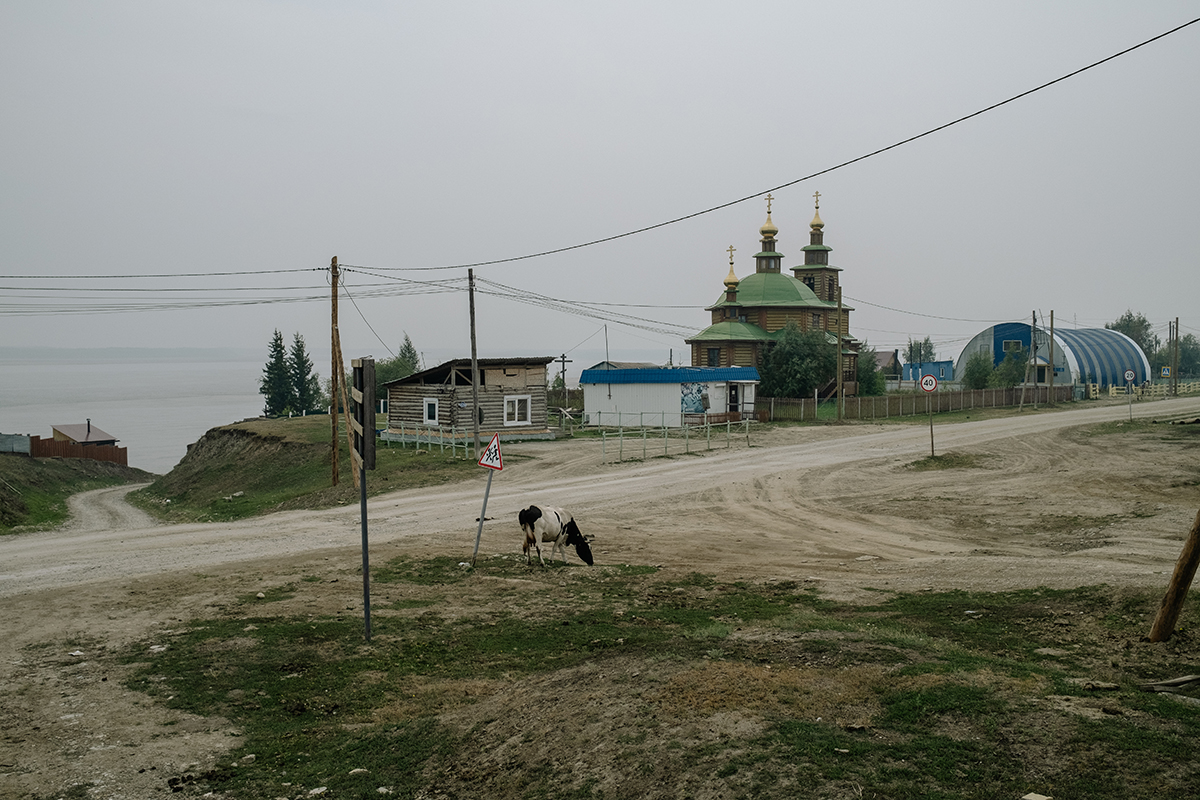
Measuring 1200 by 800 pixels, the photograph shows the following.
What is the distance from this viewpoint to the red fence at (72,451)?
6044cm

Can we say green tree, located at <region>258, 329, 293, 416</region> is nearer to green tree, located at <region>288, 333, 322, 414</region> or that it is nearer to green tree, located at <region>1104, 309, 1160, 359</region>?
green tree, located at <region>288, 333, 322, 414</region>

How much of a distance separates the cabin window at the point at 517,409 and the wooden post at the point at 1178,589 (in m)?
39.6

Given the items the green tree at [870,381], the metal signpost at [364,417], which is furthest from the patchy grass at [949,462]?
the green tree at [870,381]

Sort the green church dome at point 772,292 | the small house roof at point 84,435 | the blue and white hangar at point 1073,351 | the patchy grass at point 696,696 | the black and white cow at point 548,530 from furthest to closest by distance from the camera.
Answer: the blue and white hangar at point 1073,351 < the green church dome at point 772,292 < the small house roof at point 84,435 < the black and white cow at point 548,530 < the patchy grass at point 696,696

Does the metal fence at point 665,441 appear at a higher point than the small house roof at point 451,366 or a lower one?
lower

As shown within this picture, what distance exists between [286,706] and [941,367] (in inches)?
4790

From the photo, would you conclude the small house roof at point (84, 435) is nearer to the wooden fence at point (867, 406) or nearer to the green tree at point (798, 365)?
the wooden fence at point (867, 406)

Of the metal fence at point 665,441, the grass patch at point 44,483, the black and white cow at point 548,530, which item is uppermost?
the metal fence at point 665,441

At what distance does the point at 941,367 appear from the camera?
392ft

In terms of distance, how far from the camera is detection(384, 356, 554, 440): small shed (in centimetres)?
4528

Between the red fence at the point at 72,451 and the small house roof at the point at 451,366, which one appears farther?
the red fence at the point at 72,451

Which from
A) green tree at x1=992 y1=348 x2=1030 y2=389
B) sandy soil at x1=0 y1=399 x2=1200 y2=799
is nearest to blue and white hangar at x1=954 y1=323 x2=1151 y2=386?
green tree at x1=992 y1=348 x2=1030 y2=389

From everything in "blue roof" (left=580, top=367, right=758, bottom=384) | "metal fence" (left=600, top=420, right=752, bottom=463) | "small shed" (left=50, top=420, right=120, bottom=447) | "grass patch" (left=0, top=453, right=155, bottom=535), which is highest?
"blue roof" (left=580, top=367, right=758, bottom=384)

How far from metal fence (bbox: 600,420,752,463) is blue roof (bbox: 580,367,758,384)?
3.18 metres
